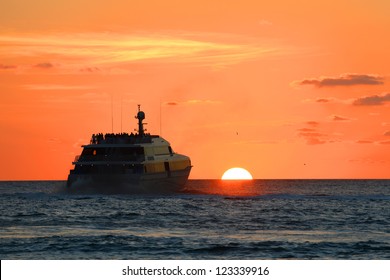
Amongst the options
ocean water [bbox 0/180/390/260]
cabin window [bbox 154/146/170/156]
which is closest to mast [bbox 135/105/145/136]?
cabin window [bbox 154/146/170/156]

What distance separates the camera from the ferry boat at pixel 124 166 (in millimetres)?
121875

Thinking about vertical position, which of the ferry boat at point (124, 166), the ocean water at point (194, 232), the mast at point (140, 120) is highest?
the mast at point (140, 120)

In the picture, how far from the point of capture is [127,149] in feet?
412

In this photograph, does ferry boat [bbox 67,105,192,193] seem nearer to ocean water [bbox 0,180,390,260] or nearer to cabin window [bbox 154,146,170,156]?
cabin window [bbox 154,146,170,156]

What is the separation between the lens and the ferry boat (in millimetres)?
121875

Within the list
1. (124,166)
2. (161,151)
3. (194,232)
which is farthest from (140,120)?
(194,232)

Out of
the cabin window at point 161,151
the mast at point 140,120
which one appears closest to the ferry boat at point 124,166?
the cabin window at point 161,151

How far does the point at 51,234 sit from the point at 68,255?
10894 mm

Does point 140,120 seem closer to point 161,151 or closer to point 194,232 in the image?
point 161,151

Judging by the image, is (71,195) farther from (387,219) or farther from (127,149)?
(387,219)

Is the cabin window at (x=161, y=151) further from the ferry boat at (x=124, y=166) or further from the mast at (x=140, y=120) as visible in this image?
the mast at (x=140, y=120)

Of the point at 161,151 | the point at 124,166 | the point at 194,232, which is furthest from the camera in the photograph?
the point at 161,151

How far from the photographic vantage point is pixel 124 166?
122 metres
